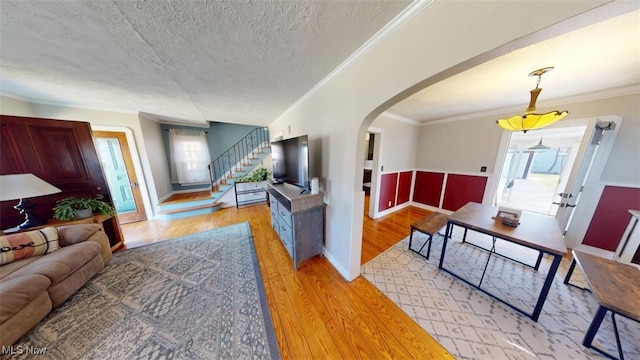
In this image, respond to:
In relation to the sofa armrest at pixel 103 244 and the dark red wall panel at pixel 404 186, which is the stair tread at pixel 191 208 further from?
the dark red wall panel at pixel 404 186

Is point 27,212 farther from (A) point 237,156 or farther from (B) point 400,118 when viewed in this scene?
(B) point 400,118

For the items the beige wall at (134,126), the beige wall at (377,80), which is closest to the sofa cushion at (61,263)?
the beige wall at (134,126)

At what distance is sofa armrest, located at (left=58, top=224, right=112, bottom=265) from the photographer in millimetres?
1889

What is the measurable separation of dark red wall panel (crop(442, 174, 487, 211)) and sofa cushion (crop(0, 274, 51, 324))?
5.79 meters

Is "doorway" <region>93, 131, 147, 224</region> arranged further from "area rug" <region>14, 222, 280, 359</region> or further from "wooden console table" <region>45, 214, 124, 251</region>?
"area rug" <region>14, 222, 280, 359</region>

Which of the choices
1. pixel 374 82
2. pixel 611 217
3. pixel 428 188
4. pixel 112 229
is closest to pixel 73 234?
pixel 112 229

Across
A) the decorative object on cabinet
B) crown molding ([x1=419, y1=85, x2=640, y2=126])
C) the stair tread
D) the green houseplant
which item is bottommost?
the stair tread

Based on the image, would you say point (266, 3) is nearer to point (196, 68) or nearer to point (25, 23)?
point (196, 68)

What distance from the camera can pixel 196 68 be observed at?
5.60 ft

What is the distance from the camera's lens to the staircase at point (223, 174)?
12.5ft

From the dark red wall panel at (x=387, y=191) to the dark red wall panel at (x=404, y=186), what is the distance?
0.23 metres

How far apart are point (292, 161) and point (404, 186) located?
301 centimetres

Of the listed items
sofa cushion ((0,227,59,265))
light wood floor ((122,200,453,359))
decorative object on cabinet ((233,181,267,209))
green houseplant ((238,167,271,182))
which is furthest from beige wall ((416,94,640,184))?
sofa cushion ((0,227,59,265))

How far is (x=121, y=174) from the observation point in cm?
343
